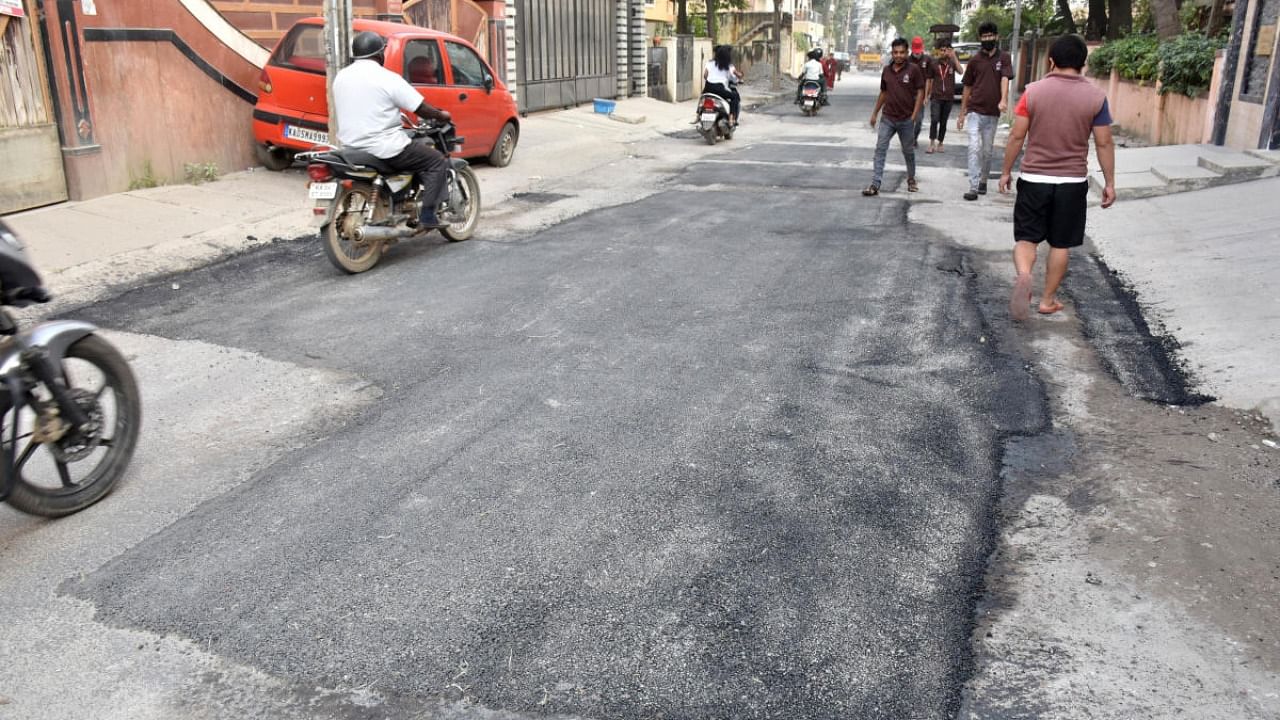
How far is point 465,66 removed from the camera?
1340cm

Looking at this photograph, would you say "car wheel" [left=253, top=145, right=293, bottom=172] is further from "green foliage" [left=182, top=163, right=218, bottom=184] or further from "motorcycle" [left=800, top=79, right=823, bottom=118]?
"motorcycle" [left=800, top=79, right=823, bottom=118]

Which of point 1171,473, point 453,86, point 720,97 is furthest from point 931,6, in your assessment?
point 1171,473

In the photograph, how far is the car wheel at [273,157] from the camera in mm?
12086

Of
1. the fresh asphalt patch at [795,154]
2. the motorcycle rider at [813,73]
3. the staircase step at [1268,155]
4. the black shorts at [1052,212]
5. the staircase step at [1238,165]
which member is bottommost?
the fresh asphalt patch at [795,154]

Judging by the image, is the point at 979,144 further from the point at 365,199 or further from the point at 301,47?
the point at 301,47

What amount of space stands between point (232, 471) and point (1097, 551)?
352cm

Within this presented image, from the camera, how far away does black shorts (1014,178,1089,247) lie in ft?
22.4

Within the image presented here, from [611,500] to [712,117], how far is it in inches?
599

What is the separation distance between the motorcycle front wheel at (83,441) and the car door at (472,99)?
9.35m

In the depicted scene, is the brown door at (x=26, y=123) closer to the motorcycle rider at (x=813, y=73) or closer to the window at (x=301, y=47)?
the window at (x=301, y=47)

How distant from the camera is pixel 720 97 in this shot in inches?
744

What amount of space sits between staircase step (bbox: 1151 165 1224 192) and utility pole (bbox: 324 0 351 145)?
9.15 m

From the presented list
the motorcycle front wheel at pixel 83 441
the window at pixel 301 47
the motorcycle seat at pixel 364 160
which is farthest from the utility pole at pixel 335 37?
the motorcycle front wheel at pixel 83 441

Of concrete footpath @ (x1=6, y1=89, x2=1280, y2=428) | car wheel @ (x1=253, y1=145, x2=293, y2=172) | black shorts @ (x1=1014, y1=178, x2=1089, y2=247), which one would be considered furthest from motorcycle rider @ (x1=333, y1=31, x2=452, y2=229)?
black shorts @ (x1=1014, y1=178, x2=1089, y2=247)
